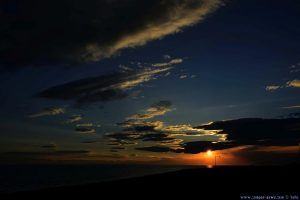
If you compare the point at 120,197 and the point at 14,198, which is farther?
the point at 14,198

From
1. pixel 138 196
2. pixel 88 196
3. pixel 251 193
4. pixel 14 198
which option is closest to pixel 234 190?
pixel 251 193

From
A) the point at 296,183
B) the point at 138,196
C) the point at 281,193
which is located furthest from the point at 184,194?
the point at 296,183

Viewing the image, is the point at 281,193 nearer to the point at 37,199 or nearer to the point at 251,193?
the point at 251,193

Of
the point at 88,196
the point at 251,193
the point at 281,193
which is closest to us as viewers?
the point at 281,193

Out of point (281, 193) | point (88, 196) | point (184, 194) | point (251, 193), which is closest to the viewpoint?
point (281, 193)

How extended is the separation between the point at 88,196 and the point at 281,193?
2227 cm

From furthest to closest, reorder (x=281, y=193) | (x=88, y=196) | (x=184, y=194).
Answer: (x=88, y=196) → (x=184, y=194) → (x=281, y=193)

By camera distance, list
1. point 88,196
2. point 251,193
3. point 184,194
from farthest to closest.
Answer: point 88,196
point 184,194
point 251,193

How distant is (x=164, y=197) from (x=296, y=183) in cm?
1553

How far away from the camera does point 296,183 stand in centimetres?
4044

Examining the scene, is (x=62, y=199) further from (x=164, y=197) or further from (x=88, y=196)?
Answer: (x=164, y=197)

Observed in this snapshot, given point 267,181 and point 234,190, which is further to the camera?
point 267,181

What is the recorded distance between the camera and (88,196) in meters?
42.7

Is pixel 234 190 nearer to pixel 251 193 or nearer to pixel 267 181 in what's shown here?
pixel 251 193
